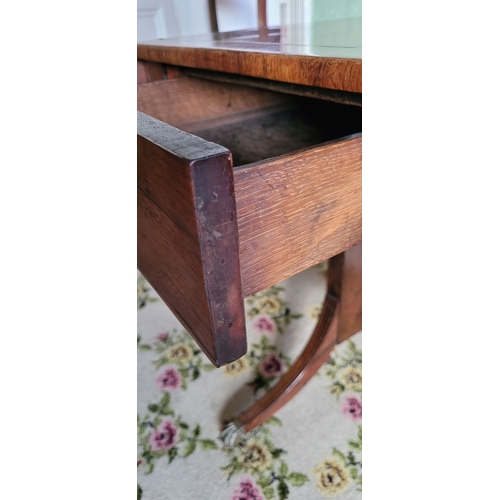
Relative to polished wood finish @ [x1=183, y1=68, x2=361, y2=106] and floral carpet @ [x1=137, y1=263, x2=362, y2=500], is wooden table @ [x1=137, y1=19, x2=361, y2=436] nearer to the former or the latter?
polished wood finish @ [x1=183, y1=68, x2=361, y2=106]

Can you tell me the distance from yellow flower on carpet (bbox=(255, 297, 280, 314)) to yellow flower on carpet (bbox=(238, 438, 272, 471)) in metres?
0.37

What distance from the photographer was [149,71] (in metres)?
0.90

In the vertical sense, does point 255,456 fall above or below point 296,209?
below

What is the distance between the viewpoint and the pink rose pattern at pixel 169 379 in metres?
0.86

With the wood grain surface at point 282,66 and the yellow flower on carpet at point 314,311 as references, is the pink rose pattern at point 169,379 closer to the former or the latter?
the yellow flower on carpet at point 314,311

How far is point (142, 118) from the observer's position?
0.35 m

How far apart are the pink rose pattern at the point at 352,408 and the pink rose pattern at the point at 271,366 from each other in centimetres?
15

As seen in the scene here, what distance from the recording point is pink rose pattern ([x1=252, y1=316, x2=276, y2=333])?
99 centimetres

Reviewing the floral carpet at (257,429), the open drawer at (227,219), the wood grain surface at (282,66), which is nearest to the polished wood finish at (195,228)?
the open drawer at (227,219)

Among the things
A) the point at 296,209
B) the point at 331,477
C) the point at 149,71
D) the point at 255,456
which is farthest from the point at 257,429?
the point at 149,71

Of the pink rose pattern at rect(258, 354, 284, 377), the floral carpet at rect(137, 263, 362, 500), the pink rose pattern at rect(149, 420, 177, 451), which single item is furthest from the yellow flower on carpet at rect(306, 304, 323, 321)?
the pink rose pattern at rect(149, 420, 177, 451)

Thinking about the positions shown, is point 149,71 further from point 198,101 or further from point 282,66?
point 282,66

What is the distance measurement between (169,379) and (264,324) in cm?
26

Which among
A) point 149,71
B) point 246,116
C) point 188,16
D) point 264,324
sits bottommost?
point 264,324
